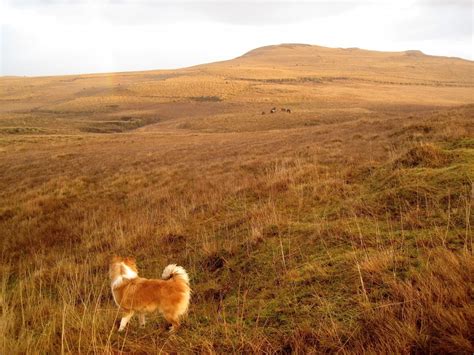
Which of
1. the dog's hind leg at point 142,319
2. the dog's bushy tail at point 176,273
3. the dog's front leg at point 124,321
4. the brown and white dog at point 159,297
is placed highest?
the dog's bushy tail at point 176,273

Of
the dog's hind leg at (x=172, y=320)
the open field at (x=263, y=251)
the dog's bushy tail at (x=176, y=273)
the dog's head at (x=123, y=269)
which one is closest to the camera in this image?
the open field at (x=263, y=251)

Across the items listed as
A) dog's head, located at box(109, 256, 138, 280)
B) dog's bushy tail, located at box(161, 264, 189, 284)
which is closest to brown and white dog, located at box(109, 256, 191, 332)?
dog's bushy tail, located at box(161, 264, 189, 284)

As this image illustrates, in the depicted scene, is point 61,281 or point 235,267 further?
point 61,281

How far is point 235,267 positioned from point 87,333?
83.6 inches

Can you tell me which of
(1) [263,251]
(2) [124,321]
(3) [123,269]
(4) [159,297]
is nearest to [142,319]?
(2) [124,321]

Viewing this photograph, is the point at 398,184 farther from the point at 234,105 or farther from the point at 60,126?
the point at 234,105

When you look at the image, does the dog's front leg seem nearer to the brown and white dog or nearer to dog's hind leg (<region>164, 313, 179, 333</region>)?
the brown and white dog

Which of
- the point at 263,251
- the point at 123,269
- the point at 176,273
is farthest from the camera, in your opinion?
the point at 263,251

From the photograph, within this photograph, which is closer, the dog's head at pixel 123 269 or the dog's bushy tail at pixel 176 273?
the dog's bushy tail at pixel 176 273

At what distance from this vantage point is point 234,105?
223 ft

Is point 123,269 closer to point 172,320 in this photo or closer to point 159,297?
point 159,297

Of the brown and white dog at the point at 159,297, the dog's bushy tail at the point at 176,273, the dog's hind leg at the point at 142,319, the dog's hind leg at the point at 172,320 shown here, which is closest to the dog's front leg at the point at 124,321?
Result: the brown and white dog at the point at 159,297

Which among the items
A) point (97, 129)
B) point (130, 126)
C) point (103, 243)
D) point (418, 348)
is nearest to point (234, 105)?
point (130, 126)

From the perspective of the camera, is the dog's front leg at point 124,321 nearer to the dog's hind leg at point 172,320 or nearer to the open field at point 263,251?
the open field at point 263,251
